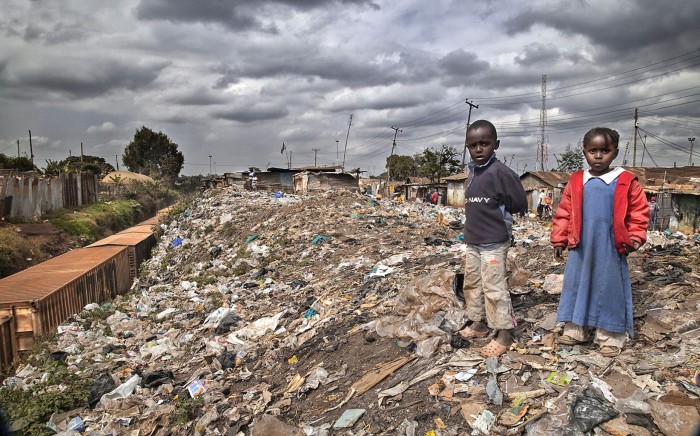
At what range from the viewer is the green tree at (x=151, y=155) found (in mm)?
50688

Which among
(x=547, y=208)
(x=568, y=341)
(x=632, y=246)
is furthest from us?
(x=547, y=208)

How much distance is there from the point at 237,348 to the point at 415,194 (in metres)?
27.9

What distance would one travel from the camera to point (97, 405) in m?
3.80

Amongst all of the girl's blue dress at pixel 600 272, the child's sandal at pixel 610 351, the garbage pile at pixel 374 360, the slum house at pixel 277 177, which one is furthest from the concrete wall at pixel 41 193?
the child's sandal at pixel 610 351

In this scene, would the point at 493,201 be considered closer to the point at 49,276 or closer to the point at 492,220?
the point at 492,220

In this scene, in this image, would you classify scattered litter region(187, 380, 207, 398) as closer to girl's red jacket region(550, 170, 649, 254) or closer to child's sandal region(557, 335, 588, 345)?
child's sandal region(557, 335, 588, 345)

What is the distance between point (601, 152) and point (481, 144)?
26.9 inches

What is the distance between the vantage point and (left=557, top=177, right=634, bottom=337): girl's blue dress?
2.49m

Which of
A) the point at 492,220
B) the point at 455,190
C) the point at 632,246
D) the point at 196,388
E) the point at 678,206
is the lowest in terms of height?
the point at 196,388

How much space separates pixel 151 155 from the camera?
5172cm

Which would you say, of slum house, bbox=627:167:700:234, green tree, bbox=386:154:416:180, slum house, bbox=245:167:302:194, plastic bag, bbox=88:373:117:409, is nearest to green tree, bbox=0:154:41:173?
slum house, bbox=245:167:302:194

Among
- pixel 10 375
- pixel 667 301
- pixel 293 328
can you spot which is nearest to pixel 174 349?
pixel 293 328

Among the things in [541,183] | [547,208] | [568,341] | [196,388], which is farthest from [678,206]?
[196,388]

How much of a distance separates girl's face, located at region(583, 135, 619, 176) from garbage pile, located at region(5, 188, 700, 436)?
1.14m
